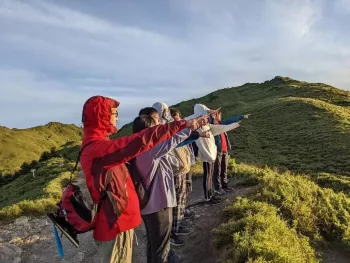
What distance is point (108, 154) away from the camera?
3260mm

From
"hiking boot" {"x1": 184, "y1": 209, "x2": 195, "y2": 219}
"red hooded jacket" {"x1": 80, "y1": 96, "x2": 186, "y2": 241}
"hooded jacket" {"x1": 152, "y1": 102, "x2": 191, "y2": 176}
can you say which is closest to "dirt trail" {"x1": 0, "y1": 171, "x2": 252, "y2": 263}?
"hiking boot" {"x1": 184, "y1": 209, "x2": 195, "y2": 219}

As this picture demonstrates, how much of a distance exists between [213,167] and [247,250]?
362 centimetres

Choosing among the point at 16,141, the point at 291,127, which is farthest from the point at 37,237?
the point at 16,141

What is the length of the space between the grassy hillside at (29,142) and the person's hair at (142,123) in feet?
242

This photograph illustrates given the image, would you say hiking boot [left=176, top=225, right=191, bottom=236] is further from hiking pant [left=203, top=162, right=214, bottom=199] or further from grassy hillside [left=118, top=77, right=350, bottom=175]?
grassy hillside [left=118, top=77, right=350, bottom=175]

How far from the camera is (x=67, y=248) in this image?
24.8 feet

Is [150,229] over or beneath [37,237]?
over

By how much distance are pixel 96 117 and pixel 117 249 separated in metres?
1.26

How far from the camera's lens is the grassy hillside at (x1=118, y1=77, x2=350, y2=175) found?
20.5 meters

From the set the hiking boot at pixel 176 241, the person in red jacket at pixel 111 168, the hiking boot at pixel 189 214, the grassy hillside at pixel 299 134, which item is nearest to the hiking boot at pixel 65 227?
the person in red jacket at pixel 111 168

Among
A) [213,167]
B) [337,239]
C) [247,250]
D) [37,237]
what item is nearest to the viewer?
[247,250]

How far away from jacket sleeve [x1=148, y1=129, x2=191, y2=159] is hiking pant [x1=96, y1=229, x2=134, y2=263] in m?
1.01

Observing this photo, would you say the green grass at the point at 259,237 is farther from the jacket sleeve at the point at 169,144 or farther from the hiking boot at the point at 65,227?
the hiking boot at the point at 65,227

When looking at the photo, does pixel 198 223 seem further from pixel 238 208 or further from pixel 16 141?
pixel 16 141
